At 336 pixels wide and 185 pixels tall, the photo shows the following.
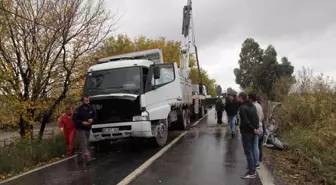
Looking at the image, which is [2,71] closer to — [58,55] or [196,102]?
[58,55]

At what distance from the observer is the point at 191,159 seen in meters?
8.01

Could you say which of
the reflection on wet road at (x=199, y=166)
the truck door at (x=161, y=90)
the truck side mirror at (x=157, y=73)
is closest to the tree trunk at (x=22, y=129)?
the truck door at (x=161, y=90)

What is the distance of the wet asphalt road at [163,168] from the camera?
616cm

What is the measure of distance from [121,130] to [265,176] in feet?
14.0

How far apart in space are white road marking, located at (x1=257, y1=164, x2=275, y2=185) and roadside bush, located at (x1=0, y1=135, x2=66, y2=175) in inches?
228

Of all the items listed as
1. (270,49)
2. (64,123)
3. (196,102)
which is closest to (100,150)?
(64,123)

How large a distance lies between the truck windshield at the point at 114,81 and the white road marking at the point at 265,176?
395 cm

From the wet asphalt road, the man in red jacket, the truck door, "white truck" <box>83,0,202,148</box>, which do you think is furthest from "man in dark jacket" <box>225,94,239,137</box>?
the man in red jacket

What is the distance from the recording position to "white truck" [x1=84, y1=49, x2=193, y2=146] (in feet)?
29.3

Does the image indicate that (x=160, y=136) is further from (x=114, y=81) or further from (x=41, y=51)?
(x=41, y=51)

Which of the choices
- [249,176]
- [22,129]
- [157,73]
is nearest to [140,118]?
[157,73]

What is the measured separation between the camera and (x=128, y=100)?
888 centimetres

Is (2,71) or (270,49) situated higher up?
(270,49)

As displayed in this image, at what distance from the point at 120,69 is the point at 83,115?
2.21 meters
